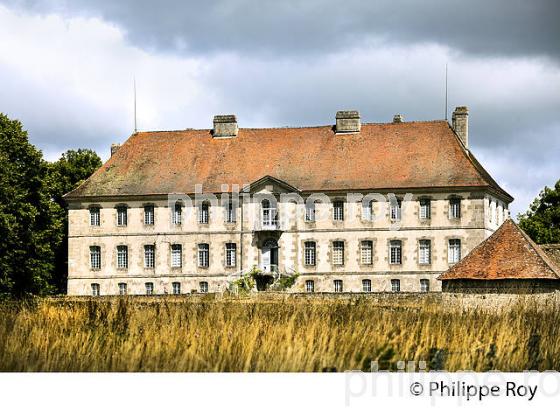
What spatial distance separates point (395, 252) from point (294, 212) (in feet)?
14.0

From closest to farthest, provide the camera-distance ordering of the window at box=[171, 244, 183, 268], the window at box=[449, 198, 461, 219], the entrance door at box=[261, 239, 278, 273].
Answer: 1. the window at box=[449, 198, 461, 219]
2. the entrance door at box=[261, 239, 278, 273]
3. the window at box=[171, 244, 183, 268]

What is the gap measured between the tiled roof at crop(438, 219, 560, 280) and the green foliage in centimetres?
1453

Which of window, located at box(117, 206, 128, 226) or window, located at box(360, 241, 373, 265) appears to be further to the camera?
window, located at box(117, 206, 128, 226)

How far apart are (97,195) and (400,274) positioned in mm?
12558

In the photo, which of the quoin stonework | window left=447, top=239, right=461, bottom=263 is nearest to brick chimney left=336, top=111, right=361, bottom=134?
the quoin stonework

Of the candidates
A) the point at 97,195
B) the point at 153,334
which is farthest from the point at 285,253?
the point at 153,334

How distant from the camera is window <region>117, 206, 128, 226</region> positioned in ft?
150

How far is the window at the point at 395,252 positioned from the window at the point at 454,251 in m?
1.91

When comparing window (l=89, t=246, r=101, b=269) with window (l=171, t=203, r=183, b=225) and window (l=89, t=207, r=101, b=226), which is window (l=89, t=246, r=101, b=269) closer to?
window (l=89, t=207, r=101, b=226)

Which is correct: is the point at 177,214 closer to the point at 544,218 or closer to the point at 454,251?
the point at 454,251

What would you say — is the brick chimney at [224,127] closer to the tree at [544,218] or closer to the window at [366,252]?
the window at [366,252]
